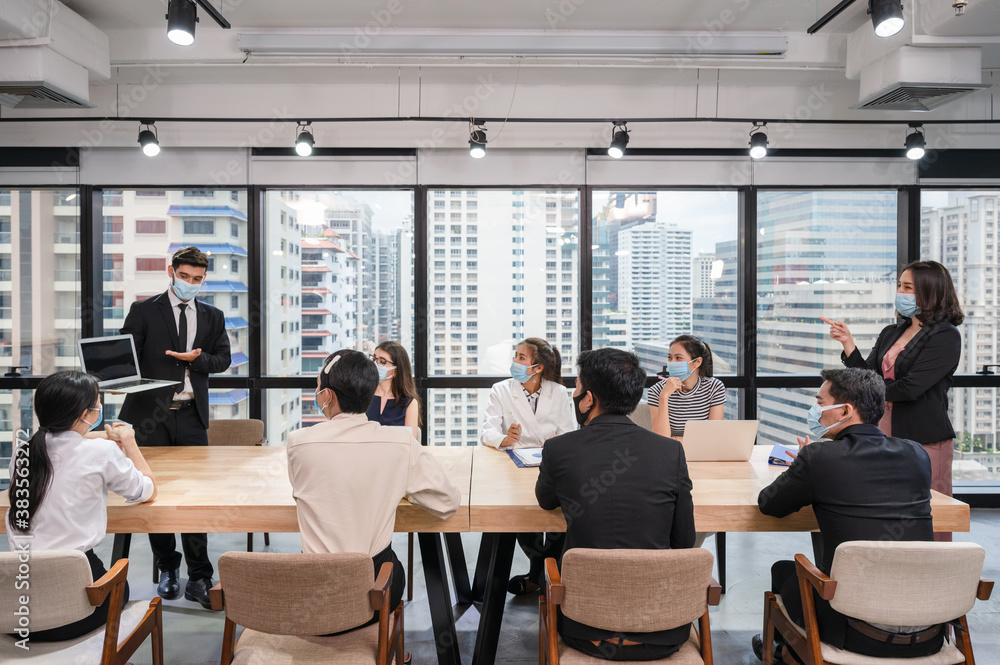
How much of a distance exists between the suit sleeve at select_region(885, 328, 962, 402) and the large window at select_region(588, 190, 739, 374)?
179cm

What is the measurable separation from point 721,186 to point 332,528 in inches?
156

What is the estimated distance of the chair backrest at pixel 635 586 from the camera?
161 cm

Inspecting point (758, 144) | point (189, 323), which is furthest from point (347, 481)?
point (758, 144)

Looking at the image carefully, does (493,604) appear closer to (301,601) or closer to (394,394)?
(301,601)

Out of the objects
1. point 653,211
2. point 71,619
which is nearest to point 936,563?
point 71,619

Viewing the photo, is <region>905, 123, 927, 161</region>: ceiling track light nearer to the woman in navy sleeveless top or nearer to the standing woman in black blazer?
the standing woman in black blazer

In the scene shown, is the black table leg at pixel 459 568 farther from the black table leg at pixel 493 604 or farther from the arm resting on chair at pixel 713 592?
the arm resting on chair at pixel 713 592

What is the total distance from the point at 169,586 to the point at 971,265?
5899 millimetres

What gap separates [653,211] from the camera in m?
4.74

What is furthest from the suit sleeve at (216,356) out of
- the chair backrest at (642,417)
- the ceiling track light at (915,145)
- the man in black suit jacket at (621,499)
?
the ceiling track light at (915,145)

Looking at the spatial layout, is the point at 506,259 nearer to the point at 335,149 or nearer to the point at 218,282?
the point at 335,149

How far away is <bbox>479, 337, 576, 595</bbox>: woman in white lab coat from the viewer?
312 centimetres

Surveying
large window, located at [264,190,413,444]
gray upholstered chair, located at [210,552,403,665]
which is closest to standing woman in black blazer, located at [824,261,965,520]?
gray upholstered chair, located at [210,552,403,665]

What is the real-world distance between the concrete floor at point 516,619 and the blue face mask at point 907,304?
1.50 metres
